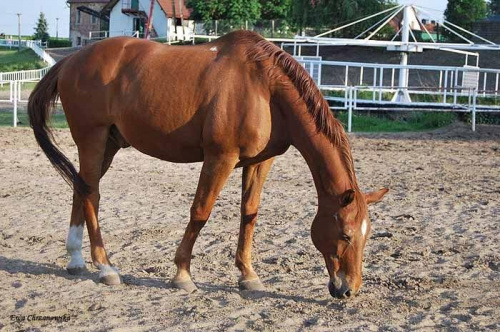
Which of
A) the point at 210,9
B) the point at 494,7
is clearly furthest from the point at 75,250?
the point at 494,7

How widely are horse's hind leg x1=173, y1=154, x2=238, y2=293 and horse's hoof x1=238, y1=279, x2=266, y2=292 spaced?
1.13 ft

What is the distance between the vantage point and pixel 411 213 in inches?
316

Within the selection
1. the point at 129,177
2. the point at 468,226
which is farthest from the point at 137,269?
the point at 129,177

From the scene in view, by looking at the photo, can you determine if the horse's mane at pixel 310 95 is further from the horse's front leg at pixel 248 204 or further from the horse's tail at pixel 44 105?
the horse's tail at pixel 44 105

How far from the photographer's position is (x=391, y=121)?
19562 millimetres

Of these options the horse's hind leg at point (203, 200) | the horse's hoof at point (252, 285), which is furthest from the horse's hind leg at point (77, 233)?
the horse's hoof at point (252, 285)

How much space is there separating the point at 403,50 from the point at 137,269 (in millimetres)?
17981

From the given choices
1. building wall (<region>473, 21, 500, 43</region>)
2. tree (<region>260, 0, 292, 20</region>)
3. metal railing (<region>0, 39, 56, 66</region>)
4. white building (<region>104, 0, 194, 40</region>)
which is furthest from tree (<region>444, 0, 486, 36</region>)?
metal railing (<region>0, 39, 56, 66</region>)

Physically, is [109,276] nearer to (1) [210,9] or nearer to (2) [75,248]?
(2) [75,248]

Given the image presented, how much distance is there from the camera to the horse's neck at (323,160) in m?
4.91

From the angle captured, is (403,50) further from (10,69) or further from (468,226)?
(10,69)

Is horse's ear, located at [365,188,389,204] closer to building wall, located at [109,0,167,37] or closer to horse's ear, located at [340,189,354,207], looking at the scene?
horse's ear, located at [340,189,354,207]

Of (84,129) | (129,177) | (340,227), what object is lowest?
(129,177)

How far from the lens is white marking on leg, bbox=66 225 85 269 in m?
5.74
